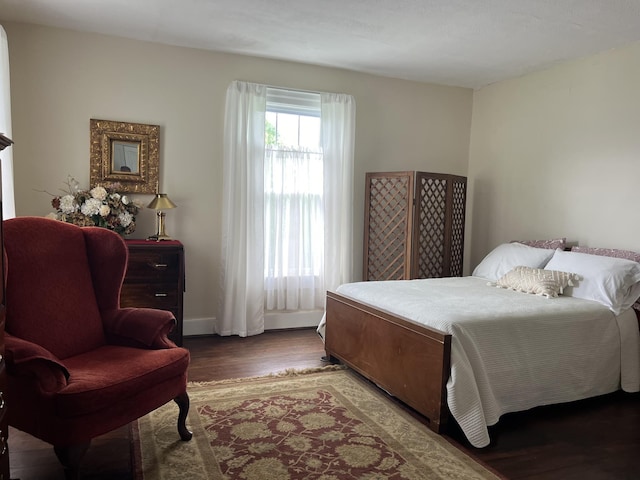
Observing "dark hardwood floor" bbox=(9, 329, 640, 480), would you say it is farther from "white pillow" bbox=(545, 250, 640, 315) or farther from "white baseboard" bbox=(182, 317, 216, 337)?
"white baseboard" bbox=(182, 317, 216, 337)

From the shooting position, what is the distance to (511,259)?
380cm

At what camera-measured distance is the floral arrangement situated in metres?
3.43

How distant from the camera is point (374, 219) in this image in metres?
4.55

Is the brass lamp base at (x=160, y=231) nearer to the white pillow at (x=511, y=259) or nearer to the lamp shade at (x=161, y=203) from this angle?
the lamp shade at (x=161, y=203)

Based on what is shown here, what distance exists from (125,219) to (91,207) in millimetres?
242

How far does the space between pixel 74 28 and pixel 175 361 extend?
281 cm

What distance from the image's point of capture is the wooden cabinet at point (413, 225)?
4191 millimetres

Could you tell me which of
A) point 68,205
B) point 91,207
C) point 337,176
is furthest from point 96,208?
point 337,176

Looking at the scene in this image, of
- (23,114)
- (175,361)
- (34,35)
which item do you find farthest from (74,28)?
(175,361)

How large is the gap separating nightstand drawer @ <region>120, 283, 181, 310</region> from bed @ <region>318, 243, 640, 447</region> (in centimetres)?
115

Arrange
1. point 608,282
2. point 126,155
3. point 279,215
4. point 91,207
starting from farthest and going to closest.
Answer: point 279,215 → point 126,155 → point 91,207 → point 608,282

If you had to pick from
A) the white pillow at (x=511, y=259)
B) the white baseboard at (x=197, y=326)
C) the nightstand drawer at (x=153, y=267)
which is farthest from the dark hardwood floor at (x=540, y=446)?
the white pillow at (x=511, y=259)

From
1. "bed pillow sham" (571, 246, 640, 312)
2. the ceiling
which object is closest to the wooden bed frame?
"bed pillow sham" (571, 246, 640, 312)

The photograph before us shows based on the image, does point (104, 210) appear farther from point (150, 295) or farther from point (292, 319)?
point (292, 319)
